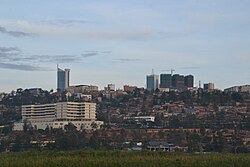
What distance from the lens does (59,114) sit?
76.6m

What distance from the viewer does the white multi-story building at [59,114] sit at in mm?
74369

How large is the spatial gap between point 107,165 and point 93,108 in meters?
56.8

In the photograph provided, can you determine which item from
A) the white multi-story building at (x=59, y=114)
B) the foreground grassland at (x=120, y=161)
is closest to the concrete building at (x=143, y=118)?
the white multi-story building at (x=59, y=114)

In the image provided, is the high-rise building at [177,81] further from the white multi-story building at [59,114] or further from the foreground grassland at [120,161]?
the foreground grassland at [120,161]

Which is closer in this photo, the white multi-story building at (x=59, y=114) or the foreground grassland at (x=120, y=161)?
the foreground grassland at (x=120, y=161)

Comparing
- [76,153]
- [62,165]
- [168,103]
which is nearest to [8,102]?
[168,103]

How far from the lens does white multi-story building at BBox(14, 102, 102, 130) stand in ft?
244

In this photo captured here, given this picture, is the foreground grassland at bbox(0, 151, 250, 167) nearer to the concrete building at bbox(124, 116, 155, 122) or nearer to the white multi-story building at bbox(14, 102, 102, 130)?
the concrete building at bbox(124, 116, 155, 122)

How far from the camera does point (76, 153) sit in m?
30.1

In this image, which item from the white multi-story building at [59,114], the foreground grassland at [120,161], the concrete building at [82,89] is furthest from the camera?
the concrete building at [82,89]

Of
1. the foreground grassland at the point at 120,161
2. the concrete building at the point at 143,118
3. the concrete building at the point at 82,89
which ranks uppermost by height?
the concrete building at the point at 82,89

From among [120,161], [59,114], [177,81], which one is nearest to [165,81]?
[177,81]

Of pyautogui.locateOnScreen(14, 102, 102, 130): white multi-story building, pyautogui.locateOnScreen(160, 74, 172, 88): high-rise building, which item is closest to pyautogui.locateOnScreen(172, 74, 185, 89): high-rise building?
pyautogui.locateOnScreen(160, 74, 172, 88): high-rise building

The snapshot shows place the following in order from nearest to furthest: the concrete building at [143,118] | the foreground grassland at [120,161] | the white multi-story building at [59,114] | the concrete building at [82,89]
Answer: the foreground grassland at [120,161], the concrete building at [143,118], the white multi-story building at [59,114], the concrete building at [82,89]
